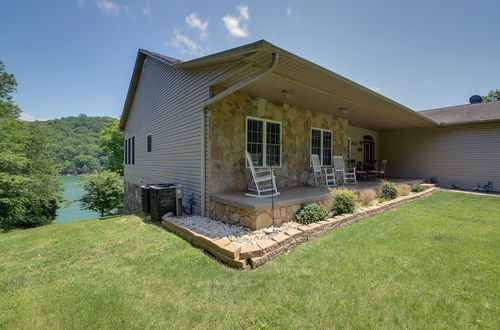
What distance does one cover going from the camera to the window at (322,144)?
7.31 m

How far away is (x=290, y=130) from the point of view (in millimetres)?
6488

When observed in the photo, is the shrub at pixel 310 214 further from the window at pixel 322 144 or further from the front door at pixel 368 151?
the front door at pixel 368 151

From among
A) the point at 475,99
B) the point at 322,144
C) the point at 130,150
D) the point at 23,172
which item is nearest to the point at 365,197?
the point at 322,144

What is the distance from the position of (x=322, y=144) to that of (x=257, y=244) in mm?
5461

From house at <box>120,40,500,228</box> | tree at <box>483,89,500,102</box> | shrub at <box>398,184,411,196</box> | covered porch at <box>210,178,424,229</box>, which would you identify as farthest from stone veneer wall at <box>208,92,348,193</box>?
tree at <box>483,89,500,102</box>

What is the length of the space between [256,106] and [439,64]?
30.0 feet

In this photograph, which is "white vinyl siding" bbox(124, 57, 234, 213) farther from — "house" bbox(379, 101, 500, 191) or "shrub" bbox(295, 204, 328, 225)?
"house" bbox(379, 101, 500, 191)

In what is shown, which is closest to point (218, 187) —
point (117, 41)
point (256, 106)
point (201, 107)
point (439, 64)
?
point (201, 107)

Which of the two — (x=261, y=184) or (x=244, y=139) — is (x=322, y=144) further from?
(x=244, y=139)

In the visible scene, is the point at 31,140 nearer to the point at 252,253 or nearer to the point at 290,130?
the point at 290,130

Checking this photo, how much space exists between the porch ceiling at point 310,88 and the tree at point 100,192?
1337cm

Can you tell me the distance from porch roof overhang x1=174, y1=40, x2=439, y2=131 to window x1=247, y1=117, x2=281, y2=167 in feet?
2.33

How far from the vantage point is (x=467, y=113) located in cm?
962

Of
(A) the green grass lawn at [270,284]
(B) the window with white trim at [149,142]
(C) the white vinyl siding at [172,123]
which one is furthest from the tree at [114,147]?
(A) the green grass lawn at [270,284]
